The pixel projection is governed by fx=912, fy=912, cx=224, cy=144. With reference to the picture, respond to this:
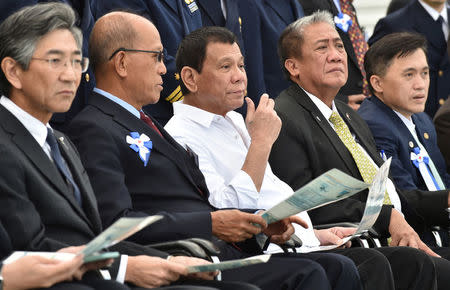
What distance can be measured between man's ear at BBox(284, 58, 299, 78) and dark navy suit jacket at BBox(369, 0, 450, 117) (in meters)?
2.42

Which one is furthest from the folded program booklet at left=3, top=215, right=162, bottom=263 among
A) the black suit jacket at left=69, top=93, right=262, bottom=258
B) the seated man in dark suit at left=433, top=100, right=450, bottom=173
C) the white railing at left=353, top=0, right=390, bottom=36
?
the white railing at left=353, top=0, right=390, bottom=36

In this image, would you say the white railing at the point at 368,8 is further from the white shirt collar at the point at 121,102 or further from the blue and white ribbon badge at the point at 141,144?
the blue and white ribbon badge at the point at 141,144

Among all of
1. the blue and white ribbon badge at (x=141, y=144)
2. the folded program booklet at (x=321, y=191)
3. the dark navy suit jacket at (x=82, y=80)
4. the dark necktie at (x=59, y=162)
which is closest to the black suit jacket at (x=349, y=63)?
the dark navy suit jacket at (x=82, y=80)

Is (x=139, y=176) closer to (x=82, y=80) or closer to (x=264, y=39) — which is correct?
(x=82, y=80)

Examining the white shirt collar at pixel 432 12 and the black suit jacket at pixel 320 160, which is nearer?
the black suit jacket at pixel 320 160

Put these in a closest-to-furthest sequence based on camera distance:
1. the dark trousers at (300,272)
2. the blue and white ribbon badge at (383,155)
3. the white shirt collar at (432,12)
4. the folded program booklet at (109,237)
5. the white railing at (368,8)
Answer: the folded program booklet at (109,237)
the dark trousers at (300,272)
the blue and white ribbon badge at (383,155)
the white shirt collar at (432,12)
the white railing at (368,8)

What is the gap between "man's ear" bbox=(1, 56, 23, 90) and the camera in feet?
11.2

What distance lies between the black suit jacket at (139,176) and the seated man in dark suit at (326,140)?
2.83 feet

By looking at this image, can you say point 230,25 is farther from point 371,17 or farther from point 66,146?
point 371,17

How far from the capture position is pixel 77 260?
9.62 feet

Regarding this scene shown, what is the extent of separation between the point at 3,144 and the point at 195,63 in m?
1.68

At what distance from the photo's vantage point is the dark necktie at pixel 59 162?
344 cm

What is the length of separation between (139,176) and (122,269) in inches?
23.9

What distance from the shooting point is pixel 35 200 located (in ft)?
10.6
